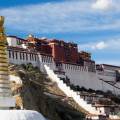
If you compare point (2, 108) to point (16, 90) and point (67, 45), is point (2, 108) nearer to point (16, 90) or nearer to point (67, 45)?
point (16, 90)

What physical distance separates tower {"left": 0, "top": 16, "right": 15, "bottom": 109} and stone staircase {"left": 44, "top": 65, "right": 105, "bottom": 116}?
49.6 metres

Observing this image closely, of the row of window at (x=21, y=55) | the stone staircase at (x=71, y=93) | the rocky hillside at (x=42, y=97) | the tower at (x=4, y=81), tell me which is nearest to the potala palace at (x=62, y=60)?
the row of window at (x=21, y=55)

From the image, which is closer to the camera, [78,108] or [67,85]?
[78,108]

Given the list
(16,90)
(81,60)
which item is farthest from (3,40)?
(81,60)

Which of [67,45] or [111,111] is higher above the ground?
[67,45]

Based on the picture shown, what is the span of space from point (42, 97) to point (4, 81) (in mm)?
47661

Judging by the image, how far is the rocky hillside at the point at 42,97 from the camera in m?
63.1

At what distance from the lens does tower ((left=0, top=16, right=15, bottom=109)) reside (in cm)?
2242

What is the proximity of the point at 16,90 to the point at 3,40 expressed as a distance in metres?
37.5

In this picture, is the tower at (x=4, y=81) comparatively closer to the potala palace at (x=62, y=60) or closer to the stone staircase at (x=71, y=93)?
the stone staircase at (x=71, y=93)

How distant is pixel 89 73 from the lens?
98.6m

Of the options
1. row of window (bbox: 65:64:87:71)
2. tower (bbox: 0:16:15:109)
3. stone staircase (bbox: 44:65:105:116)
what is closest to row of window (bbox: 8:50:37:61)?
stone staircase (bbox: 44:65:105:116)

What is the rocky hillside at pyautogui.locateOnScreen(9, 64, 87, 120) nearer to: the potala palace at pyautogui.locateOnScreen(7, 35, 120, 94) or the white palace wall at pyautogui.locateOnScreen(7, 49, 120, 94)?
the white palace wall at pyautogui.locateOnScreen(7, 49, 120, 94)

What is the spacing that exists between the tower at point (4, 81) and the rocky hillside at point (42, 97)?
1336 inches
